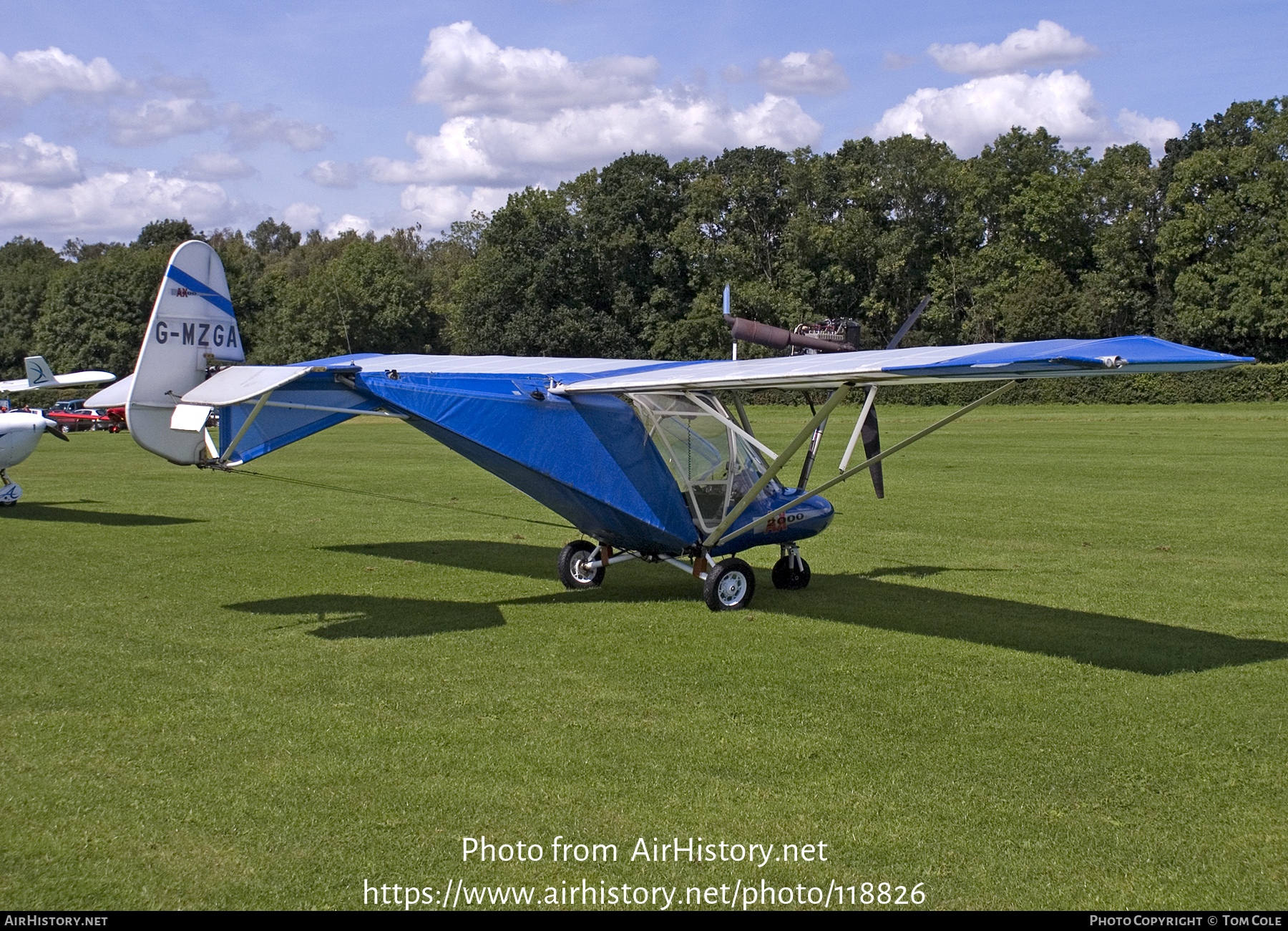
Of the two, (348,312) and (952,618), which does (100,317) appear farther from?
(952,618)

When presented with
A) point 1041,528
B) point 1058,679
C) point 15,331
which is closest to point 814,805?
point 1058,679

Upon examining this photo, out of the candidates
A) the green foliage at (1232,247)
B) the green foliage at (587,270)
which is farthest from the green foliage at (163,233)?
the green foliage at (1232,247)

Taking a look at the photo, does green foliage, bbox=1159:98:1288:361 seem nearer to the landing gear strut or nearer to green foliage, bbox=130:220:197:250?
the landing gear strut

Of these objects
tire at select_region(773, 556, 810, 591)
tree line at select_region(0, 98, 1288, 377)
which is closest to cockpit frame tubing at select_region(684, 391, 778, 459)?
tire at select_region(773, 556, 810, 591)

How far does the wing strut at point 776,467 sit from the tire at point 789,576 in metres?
1.10

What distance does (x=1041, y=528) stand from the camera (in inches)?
654

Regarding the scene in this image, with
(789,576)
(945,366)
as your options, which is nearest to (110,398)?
(789,576)

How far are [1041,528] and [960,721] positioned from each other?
1010cm

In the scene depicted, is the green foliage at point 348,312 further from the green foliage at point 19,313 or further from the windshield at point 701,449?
the windshield at point 701,449

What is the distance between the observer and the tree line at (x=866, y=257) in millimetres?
65062

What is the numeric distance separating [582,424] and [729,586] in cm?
214

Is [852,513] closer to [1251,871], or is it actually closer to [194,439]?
[194,439]

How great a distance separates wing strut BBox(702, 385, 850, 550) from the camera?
9430 mm

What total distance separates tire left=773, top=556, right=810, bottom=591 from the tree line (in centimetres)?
5185
